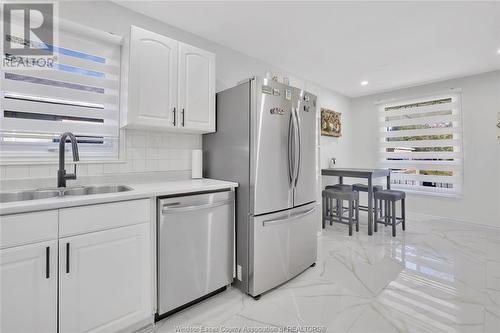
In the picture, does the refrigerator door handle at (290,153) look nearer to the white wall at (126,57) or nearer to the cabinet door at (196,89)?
the cabinet door at (196,89)

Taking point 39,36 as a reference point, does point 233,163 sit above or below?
below

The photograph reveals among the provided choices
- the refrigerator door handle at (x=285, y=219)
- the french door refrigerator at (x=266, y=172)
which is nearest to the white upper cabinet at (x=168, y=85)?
the french door refrigerator at (x=266, y=172)

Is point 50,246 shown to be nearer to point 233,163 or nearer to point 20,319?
point 20,319

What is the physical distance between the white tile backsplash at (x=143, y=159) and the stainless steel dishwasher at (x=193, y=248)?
0.73 metres

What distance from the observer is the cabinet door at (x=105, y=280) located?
4.16ft

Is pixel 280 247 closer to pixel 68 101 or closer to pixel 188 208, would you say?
pixel 188 208

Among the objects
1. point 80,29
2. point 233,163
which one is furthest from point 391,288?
point 80,29

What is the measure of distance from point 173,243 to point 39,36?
185 cm

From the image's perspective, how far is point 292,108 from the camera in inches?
84.8

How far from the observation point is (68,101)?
1.86 m

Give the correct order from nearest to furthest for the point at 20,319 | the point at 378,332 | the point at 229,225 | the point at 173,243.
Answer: the point at 20,319 < the point at 378,332 < the point at 173,243 < the point at 229,225

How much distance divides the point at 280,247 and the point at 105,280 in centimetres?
133

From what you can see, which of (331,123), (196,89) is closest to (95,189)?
(196,89)

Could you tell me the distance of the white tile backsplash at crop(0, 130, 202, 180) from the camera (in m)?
1.67
